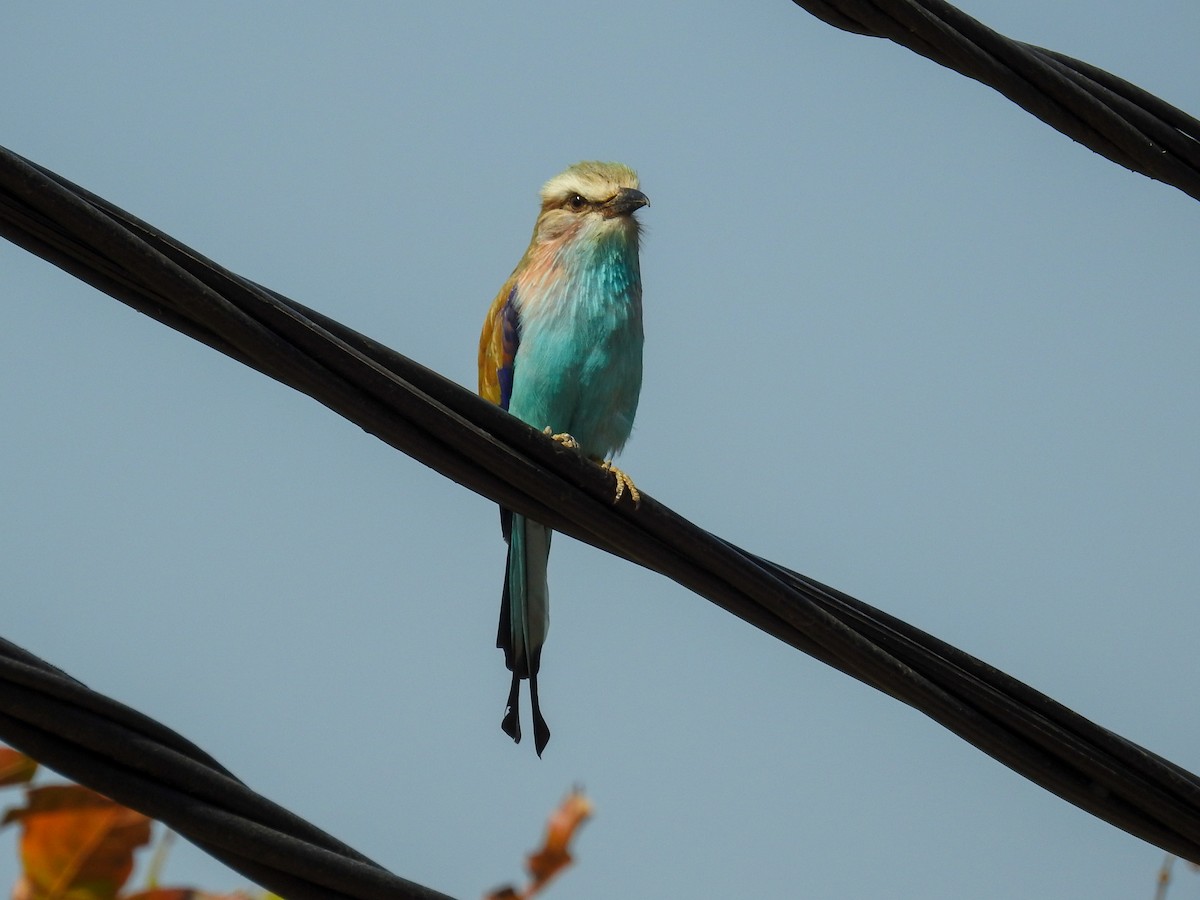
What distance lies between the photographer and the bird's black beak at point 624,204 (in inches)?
228

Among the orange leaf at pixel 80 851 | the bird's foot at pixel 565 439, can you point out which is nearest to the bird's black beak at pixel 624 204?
the bird's foot at pixel 565 439

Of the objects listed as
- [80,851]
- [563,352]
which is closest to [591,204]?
[563,352]

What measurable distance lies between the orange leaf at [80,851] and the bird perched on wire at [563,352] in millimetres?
2667

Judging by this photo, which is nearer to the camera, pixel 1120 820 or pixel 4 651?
pixel 4 651

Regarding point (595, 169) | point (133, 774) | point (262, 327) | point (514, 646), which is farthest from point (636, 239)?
point (133, 774)

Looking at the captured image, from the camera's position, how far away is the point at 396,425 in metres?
2.45

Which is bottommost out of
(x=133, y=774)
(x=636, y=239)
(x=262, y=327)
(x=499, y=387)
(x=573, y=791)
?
(x=133, y=774)

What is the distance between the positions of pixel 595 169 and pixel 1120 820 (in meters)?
3.81

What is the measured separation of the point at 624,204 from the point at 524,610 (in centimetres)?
177

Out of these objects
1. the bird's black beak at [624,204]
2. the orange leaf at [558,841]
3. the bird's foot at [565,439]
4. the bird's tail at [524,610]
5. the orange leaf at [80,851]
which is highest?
the bird's black beak at [624,204]

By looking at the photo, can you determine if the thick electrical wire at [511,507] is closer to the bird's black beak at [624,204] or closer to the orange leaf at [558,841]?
the orange leaf at [558,841]

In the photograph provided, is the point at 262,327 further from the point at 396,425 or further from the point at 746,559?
the point at 746,559

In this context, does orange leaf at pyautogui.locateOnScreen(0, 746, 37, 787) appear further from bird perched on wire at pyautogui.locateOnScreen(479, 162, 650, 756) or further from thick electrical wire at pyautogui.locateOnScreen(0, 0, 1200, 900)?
bird perched on wire at pyautogui.locateOnScreen(479, 162, 650, 756)

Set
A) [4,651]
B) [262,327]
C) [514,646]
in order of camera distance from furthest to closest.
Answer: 1. [514,646]
2. [262,327]
3. [4,651]
